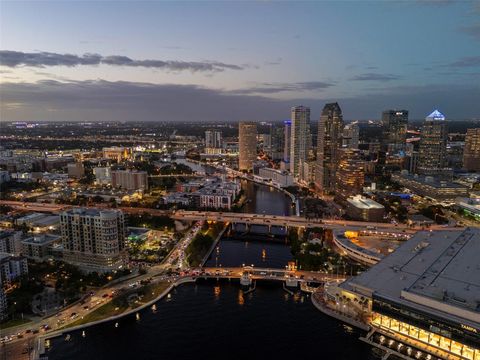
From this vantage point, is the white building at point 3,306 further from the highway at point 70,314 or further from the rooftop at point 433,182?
the rooftop at point 433,182

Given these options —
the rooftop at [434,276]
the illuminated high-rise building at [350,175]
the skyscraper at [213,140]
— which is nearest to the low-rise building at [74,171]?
the illuminated high-rise building at [350,175]

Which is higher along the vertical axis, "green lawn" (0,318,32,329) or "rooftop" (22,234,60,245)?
"rooftop" (22,234,60,245)

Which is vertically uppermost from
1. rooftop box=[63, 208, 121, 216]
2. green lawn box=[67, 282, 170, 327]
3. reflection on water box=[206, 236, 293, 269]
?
rooftop box=[63, 208, 121, 216]

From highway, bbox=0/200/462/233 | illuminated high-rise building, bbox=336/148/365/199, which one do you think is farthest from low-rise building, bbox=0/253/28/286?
illuminated high-rise building, bbox=336/148/365/199

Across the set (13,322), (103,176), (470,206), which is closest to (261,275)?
(13,322)

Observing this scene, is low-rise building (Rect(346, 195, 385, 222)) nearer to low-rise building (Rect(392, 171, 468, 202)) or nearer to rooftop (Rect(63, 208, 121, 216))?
low-rise building (Rect(392, 171, 468, 202))

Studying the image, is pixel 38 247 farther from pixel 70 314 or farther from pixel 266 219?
pixel 266 219
